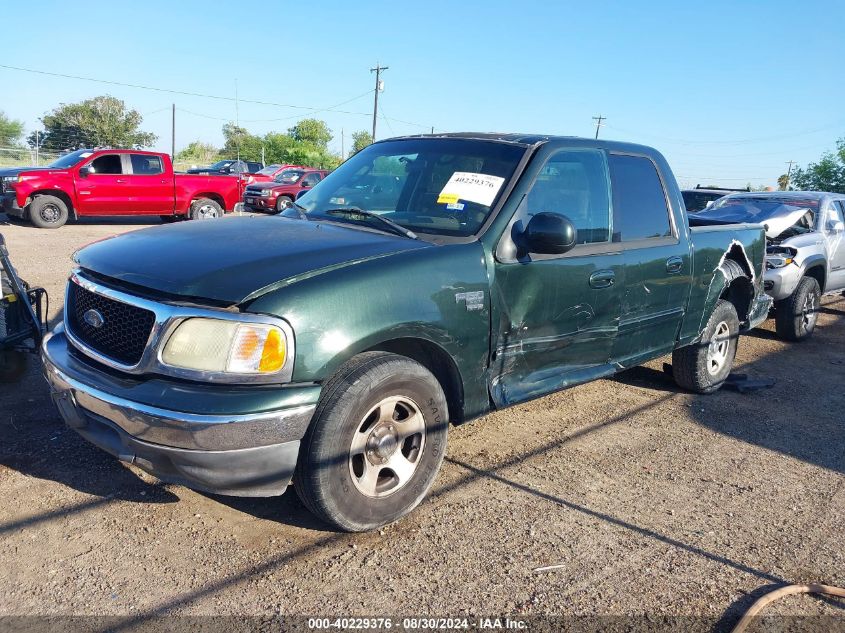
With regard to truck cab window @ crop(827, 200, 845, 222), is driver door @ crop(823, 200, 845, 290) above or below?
below

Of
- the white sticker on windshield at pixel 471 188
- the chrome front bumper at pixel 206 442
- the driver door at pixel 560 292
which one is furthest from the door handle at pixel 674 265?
the chrome front bumper at pixel 206 442

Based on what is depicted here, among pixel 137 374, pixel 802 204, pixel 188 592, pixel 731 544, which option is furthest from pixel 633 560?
pixel 802 204

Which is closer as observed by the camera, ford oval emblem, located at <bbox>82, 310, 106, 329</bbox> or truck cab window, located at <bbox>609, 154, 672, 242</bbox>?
ford oval emblem, located at <bbox>82, 310, 106, 329</bbox>

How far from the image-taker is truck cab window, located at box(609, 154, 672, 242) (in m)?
4.34

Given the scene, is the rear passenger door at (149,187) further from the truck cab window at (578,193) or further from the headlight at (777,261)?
the truck cab window at (578,193)

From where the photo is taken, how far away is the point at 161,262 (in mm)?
2990

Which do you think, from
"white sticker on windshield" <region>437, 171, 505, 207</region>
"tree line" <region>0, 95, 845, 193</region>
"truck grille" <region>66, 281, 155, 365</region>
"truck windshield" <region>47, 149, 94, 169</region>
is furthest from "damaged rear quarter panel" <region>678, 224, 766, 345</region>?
"tree line" <region>0, 95, 845, 193</region>

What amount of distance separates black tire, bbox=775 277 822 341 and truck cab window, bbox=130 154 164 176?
14.0 meters

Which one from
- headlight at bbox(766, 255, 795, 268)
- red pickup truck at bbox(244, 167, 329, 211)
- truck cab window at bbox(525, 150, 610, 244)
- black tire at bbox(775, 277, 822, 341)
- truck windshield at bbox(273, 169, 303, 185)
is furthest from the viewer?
truck windshield at bbox(273, 169, 303, 185)

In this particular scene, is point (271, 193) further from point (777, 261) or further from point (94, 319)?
point (94, 319)

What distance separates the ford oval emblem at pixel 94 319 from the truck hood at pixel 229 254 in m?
0.19

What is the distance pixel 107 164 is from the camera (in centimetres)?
1567

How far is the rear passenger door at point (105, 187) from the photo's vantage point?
50.4 ft

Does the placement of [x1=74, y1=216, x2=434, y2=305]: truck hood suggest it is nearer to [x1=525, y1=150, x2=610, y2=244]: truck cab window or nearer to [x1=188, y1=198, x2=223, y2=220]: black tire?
[x1=525, y1=150, x2=610, y2=244]: truck cab window
